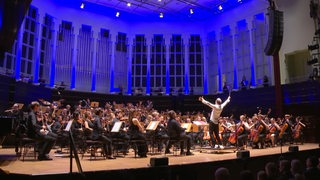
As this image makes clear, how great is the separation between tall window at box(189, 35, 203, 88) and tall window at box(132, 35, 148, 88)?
338 cm

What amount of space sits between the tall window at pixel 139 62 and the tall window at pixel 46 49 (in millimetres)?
5885

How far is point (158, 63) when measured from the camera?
21.2 metres

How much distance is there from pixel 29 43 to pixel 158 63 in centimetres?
882

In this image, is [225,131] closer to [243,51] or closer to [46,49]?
[243,51]

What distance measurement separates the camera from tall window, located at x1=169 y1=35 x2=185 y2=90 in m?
21.0

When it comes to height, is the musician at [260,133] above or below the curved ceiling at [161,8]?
below

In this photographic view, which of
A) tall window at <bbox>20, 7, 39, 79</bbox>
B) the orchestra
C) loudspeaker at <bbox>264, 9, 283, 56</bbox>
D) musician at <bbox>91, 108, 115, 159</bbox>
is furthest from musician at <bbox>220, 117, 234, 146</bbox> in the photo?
tall window at <bbox>20, 7, 39, 79</bbox>

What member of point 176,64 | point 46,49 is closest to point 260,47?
point 176,64

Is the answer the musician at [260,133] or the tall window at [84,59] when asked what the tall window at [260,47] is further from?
the tall window at [84,59]

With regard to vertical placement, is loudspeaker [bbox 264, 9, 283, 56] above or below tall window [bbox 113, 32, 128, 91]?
below

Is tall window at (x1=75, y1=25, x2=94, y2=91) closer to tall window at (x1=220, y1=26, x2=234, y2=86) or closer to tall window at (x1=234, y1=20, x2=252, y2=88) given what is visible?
tall window at (x1=220, y1=26, x2=234, y2=86)

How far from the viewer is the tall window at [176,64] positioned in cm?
2105

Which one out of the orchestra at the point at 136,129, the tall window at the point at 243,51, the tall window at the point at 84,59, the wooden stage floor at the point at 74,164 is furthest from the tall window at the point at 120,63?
the wooden stage floor at the point at 74,164

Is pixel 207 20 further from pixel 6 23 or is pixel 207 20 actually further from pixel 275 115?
pixel 6 23
